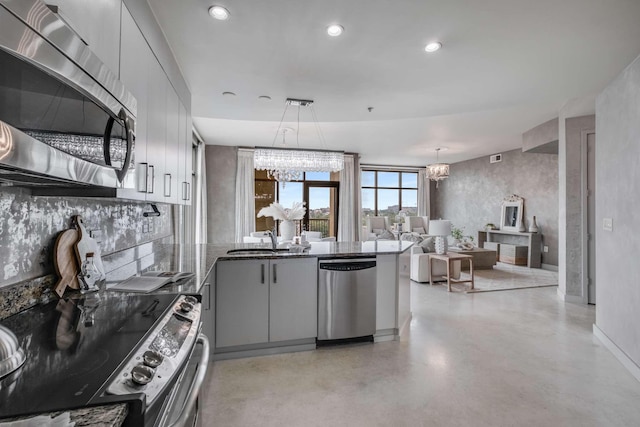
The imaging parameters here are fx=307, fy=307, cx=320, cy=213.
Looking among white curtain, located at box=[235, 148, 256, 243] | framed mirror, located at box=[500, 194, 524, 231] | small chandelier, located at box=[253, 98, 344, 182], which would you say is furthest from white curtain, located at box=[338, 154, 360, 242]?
framed mirror, located at box=[500, 194, 524, 231]

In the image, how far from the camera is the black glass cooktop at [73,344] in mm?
597

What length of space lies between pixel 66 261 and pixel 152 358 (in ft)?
3.11

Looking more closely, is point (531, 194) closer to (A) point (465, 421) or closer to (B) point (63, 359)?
(A) point (465, 421)

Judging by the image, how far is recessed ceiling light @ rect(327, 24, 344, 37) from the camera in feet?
6.52

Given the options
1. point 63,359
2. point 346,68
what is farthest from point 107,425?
point 346,68

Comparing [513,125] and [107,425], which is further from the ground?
[513,125]

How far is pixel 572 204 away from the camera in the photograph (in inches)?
168

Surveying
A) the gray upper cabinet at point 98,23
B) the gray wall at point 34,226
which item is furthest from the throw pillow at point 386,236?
the gray upper cabinet at point 98,23

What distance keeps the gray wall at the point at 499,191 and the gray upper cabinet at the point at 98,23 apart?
312 inches

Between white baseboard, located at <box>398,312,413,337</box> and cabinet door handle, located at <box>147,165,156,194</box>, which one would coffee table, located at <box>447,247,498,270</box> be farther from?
cabinet door handle, located at <box>147,165,156,194</box>

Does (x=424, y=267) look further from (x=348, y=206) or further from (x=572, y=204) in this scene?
(x=348, y=206)

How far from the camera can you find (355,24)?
1.96 metres

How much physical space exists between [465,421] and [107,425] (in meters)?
2.01

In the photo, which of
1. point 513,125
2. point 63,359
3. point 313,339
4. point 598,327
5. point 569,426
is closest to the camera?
point 63,359
